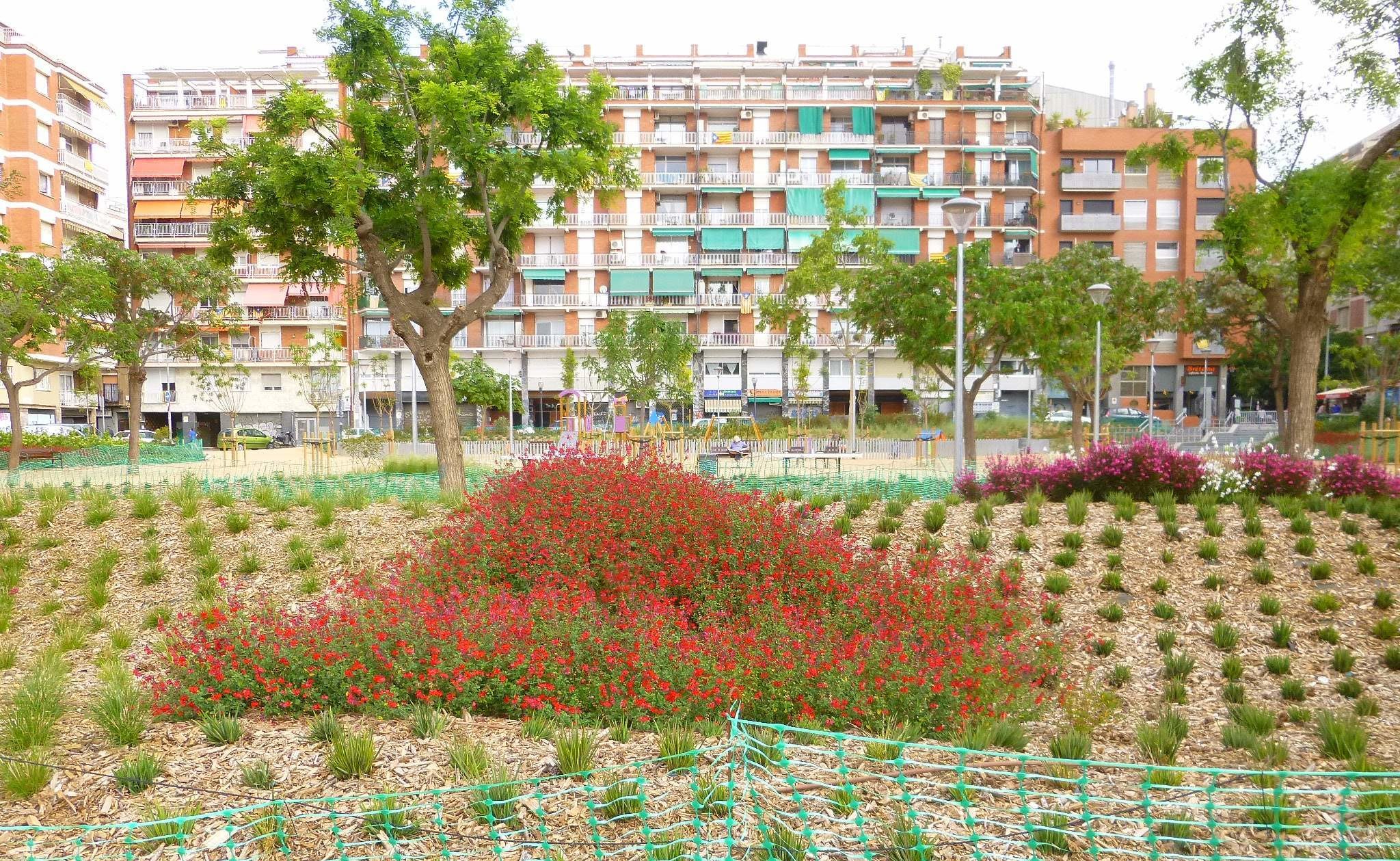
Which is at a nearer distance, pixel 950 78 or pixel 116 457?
pixel 116 457

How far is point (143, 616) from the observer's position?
9.19 m

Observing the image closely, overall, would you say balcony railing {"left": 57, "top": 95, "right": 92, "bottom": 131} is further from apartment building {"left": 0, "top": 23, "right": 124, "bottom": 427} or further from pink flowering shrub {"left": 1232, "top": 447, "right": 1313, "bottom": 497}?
pink flowering shrub {"left": 1232, "top": 447, "right": 1313, "bottom": 497}

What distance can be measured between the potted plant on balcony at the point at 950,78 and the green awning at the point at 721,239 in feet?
43.0

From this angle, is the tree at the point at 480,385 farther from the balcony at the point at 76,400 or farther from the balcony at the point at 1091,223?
the balcony at the point at 1091,223

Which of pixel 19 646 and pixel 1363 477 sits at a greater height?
pixel 1363 477

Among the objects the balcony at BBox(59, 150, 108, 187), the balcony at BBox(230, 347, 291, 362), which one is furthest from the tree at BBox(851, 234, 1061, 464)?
the balcony at BBox(59, 150, 108, 187)

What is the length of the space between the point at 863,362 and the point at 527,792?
47.6 meters

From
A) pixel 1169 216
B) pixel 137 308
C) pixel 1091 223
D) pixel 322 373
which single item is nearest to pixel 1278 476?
pixel 137 308

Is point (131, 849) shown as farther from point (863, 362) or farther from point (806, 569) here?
point (863, 362)

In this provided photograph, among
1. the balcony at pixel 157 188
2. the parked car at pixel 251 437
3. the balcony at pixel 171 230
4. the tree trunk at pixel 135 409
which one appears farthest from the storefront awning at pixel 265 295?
the tree trunk at pixel 135 409

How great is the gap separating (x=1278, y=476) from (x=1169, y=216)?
4671cm

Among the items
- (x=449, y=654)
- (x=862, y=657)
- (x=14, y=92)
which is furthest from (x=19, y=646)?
(x=14, y=92)

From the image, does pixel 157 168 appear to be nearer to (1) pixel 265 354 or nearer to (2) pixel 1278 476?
(1) pixel 265 354

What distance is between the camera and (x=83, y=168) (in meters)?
46.4
